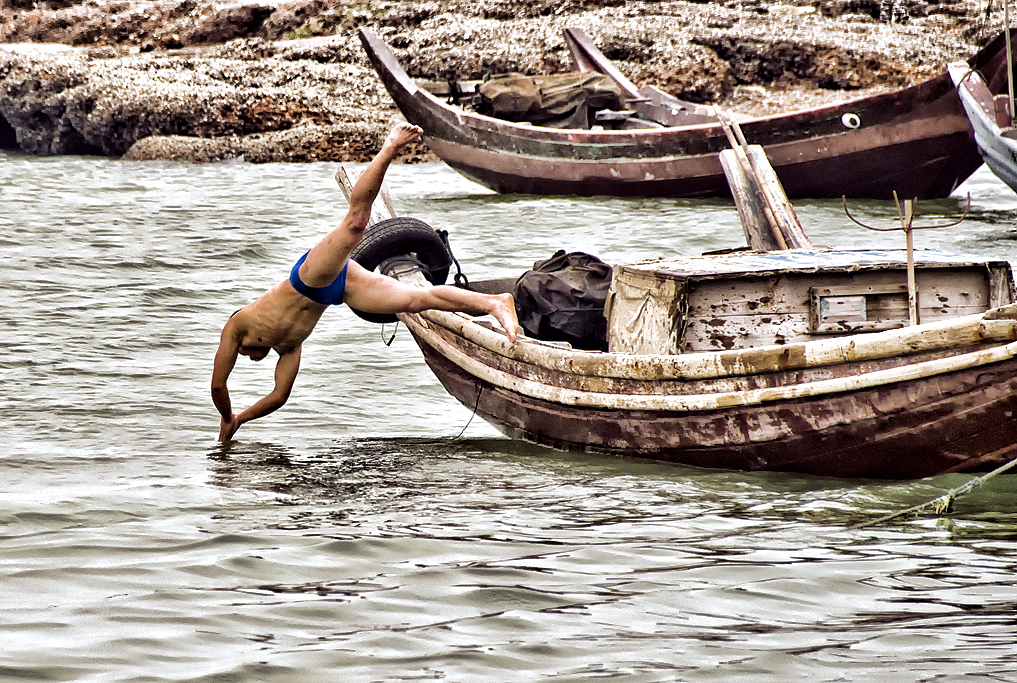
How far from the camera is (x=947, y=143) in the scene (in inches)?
532

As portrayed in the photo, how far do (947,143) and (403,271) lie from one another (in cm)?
843

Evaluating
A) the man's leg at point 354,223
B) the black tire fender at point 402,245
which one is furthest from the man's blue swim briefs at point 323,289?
the black tire fender at point 402,245

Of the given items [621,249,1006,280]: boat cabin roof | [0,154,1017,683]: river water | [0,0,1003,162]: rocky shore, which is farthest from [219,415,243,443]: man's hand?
[0,0,1003,162]: rocky shore

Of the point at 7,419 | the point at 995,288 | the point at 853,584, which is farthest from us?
the point at 7,419

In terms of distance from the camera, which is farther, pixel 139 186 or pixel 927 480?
pixel 139 186

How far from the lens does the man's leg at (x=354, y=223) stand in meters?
5.59

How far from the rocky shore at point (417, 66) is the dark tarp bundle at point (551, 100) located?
12.4 feet

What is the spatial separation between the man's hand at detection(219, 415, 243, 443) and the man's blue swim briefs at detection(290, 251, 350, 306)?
0.90 metres

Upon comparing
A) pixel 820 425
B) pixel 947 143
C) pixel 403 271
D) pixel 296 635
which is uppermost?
pixel 947 143

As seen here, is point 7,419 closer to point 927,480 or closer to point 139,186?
point 927,480

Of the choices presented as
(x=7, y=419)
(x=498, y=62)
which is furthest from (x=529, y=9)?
(x=7, y=419)

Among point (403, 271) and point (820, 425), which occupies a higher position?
point (403, 271)

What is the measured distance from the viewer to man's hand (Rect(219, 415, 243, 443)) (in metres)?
6.46

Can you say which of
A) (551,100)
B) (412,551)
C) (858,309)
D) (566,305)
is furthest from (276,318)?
(551,100)
